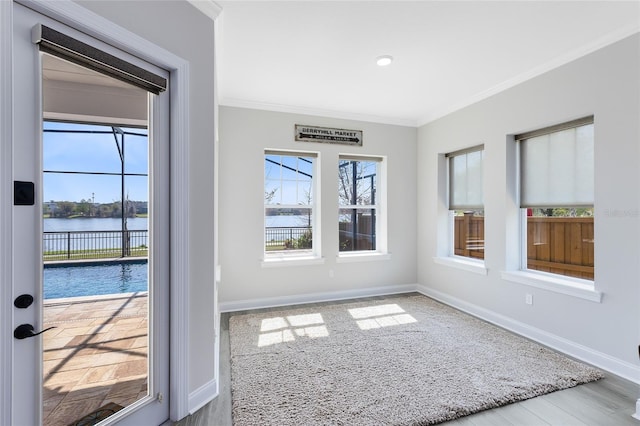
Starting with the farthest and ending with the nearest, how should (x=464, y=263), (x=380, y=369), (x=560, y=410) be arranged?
(x=464, y=263)
(x=380, y=369)
(x=560, y=410)

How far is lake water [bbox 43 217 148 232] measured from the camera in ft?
4.75

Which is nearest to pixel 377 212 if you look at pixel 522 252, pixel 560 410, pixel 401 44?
pixel 522 252

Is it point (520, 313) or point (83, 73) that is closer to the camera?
point (83, 73)

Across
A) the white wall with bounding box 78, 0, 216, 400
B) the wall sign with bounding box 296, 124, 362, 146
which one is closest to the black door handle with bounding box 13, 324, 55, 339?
the white wall with bounding box 78, 0, 216, 400

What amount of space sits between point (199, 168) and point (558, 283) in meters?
3.32

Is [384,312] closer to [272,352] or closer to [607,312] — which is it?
[272,352]

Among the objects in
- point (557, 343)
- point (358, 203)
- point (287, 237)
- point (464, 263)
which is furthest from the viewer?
point (358, 203)

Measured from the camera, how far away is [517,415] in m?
1.98

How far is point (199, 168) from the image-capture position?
6.78ft

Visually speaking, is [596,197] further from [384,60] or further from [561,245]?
[384,60]

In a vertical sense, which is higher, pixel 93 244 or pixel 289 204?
A: pixel 289 204

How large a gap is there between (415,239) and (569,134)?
2460mm

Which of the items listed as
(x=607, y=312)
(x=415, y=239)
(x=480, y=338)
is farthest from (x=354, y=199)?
(x=607, y=312)

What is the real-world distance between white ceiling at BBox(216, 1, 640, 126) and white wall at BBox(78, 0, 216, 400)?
35 cm
